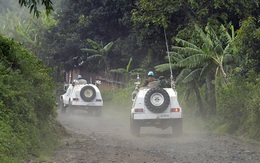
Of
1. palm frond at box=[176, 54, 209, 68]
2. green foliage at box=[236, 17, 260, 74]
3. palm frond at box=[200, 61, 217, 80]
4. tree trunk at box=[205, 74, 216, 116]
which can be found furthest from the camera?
tree trunk at box=[205, 74, 216, 116]

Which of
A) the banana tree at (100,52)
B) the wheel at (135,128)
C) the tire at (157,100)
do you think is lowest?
the wheel at (135,128)

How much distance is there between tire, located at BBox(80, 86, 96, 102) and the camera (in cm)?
3133

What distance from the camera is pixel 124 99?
36531mm

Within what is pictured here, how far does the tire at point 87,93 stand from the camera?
3133 centimetres

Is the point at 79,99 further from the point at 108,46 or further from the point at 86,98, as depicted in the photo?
the point at 108,46

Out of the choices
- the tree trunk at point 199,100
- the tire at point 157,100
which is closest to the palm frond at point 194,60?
the tree trunk at point 199,100

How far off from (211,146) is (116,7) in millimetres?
27226

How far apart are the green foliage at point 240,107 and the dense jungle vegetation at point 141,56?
36 millimetres

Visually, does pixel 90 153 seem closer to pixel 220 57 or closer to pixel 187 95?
pixel 220 57

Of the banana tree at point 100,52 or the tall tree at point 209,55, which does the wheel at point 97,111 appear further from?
the banana tree at point 100,52

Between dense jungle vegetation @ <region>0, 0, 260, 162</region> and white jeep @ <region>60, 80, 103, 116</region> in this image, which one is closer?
dense jungle vegetation @ <region>0, 0, 260, 162</region>

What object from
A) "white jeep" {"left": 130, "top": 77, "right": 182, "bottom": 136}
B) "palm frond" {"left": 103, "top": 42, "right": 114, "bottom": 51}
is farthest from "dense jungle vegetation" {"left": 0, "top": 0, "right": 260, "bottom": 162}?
"white jeep" {"left": 130, "top": 77, "right": 182, "bottom": 136}

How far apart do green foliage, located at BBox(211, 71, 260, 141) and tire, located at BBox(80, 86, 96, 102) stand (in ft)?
36.4

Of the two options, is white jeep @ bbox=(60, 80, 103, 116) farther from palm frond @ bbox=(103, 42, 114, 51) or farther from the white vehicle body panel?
palm frond @ bbox=(103, 42, 114, 51)
